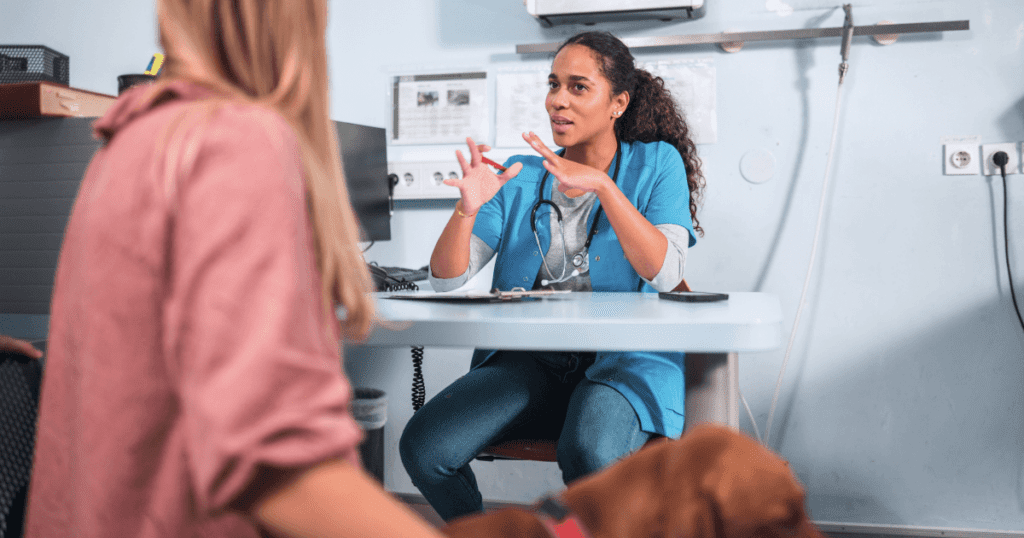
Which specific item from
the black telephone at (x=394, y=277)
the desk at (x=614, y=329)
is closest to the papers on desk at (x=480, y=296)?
the desk at (x=614, y=329)

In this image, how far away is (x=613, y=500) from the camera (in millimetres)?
558

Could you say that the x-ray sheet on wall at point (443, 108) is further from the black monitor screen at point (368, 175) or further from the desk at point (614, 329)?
the desk at point (614, 329)

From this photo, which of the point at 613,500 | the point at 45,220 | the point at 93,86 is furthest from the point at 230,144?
the point at 93,86

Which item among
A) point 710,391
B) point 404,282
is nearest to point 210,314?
point 710,391

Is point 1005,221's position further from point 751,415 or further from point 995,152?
point 751,415

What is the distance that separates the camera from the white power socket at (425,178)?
201 cm

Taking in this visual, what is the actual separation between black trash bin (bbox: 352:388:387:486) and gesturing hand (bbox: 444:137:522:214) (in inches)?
34.6

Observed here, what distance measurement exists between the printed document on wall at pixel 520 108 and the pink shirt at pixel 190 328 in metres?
1.58

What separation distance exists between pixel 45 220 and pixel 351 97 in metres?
0.95

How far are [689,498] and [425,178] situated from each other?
5.22 ft

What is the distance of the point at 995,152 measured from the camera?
175cm

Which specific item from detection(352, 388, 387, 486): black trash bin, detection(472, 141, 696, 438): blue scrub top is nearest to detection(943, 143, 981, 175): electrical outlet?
detection(472, 141, 696, 438): blue scrub top

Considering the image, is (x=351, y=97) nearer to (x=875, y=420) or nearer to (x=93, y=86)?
(x=93, y=86)

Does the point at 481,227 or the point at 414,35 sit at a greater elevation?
the point at 414,35
